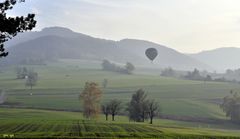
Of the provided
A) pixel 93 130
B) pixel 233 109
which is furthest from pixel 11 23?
pixel 233 109

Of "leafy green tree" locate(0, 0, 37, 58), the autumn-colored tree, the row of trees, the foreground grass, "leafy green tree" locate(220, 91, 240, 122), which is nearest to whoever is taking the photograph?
"leafy green tree" locate(0, 0, 37, 58)

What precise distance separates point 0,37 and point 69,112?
134 meters

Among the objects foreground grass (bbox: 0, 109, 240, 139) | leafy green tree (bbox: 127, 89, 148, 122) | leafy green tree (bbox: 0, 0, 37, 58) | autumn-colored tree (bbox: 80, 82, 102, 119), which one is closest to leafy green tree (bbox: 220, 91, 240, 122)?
leafy green tree (bbox: 127, 89, 148, 122)

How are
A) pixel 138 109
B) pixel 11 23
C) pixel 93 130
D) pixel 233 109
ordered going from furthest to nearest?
pixel 233 109 → pixel 138 109 → pixel 93 130 → pixel 11 23

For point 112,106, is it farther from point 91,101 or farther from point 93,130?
point 93,130

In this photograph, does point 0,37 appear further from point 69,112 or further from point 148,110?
point 69,112

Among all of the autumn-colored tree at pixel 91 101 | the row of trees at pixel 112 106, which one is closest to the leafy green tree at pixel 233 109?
the row of trees at pixel 112 106

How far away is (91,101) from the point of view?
156000 millimetres

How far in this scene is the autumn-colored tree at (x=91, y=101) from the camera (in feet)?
Answer: 506

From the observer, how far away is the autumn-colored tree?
154 metres

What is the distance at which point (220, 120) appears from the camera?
176000 mm

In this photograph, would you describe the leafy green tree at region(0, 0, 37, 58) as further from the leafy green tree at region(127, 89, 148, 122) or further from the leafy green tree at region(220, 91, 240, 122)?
the leafy green tree at region(220, 91, 240, 122)

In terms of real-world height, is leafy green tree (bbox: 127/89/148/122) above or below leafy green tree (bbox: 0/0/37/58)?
below

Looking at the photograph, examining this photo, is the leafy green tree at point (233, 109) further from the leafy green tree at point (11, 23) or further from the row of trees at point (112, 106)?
the leafy green tree at point (11, 23)
